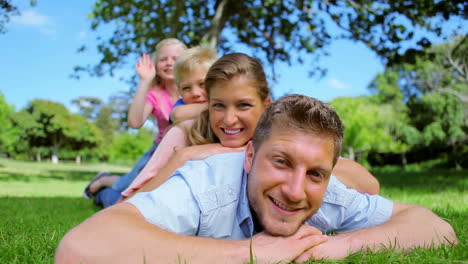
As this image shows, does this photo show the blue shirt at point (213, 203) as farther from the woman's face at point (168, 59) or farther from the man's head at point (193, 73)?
the woman's face at point (168, 59)

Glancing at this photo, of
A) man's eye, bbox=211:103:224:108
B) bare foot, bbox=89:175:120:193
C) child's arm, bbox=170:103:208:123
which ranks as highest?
man's eye, bbox=211:103:224:108

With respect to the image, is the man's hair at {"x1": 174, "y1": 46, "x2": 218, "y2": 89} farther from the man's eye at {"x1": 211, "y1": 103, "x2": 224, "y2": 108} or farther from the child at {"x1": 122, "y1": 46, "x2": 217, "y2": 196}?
the man's eye at {"x1": 211, "y1": 103, "x2": 224, "y2": 108}

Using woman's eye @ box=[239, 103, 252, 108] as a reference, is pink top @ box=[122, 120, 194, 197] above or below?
below

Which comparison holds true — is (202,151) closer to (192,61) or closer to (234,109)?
(234,109)

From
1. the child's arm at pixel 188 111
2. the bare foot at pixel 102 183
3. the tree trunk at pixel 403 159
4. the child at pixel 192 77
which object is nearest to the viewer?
the child's arm at pixel 188 111

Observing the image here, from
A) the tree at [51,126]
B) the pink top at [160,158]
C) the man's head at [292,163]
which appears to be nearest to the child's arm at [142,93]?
the pink top at [160,158]

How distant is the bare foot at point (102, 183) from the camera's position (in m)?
6.65

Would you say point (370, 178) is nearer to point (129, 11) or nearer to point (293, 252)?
point (293, 252)

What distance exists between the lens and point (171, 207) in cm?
228

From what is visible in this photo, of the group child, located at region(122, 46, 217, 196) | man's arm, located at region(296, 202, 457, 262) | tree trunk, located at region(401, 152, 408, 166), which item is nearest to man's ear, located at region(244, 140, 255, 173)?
man's arm, located at region(296, 202, 457, 262)

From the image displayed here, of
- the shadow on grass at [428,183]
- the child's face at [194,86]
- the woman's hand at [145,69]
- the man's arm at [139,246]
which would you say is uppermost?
the woman's hand at [145,69]

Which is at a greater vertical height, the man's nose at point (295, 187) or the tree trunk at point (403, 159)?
the man's nose at point (295, 187)

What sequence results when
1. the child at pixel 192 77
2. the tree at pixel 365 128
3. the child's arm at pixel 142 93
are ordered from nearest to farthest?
1. the child at pixel 192 77
2. the child's arm at pixel 142 93
3. the tree at pixel 365 128

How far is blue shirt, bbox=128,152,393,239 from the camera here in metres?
2.28
